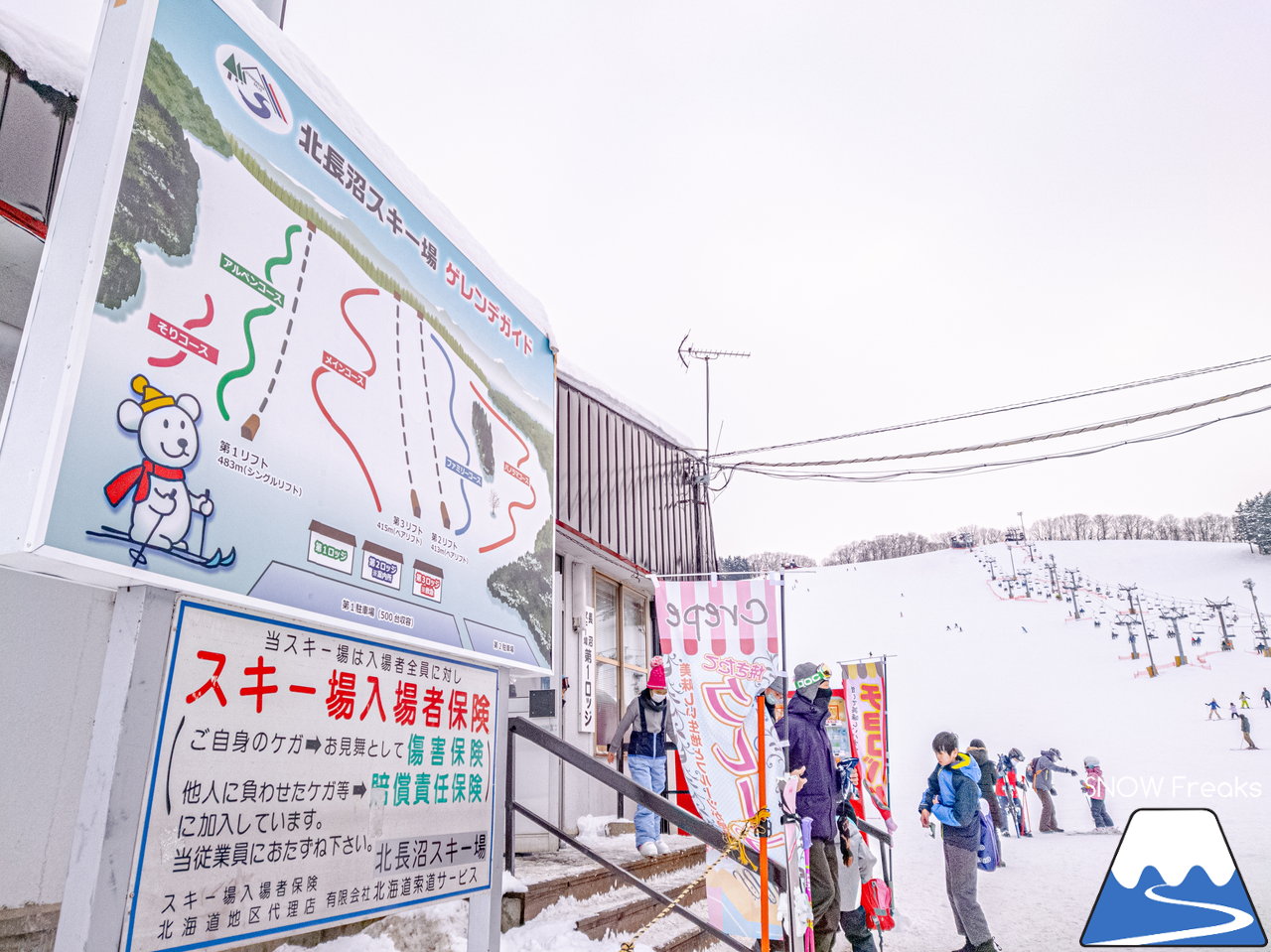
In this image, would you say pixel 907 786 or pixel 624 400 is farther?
pixel 907 786

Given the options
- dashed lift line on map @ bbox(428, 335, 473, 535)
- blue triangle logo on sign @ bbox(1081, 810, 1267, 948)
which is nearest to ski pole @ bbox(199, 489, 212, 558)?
dashed lift line on map @ bbox(428, 335, 473, 535)

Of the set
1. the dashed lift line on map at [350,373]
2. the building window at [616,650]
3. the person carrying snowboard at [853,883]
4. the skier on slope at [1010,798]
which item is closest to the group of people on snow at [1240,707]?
the skier on slope at [1010,798]

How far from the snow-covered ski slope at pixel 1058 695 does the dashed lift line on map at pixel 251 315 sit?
5875mm

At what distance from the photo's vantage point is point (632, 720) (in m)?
8.03

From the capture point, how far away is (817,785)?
20.8 feet

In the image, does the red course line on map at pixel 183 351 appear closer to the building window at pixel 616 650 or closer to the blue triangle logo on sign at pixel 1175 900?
the building window at pixel 616 650

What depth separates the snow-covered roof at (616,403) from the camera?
30.2 ft

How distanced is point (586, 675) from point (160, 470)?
753 centimetres

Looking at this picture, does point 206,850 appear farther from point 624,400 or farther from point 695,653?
point 624,400

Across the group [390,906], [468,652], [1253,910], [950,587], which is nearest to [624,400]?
[468,652]

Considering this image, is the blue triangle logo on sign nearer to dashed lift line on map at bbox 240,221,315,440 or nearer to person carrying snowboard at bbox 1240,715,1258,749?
dashed lift line on map at bbox 240,221,315,440

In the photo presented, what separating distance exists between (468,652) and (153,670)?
5.57 ft

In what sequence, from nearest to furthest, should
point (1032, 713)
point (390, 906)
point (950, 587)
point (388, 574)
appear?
point (390, 906) < point (388, 574) < point (1032, 713) < point (950, 587)

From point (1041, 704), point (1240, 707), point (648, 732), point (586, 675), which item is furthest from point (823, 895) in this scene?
point (1041, 704)
